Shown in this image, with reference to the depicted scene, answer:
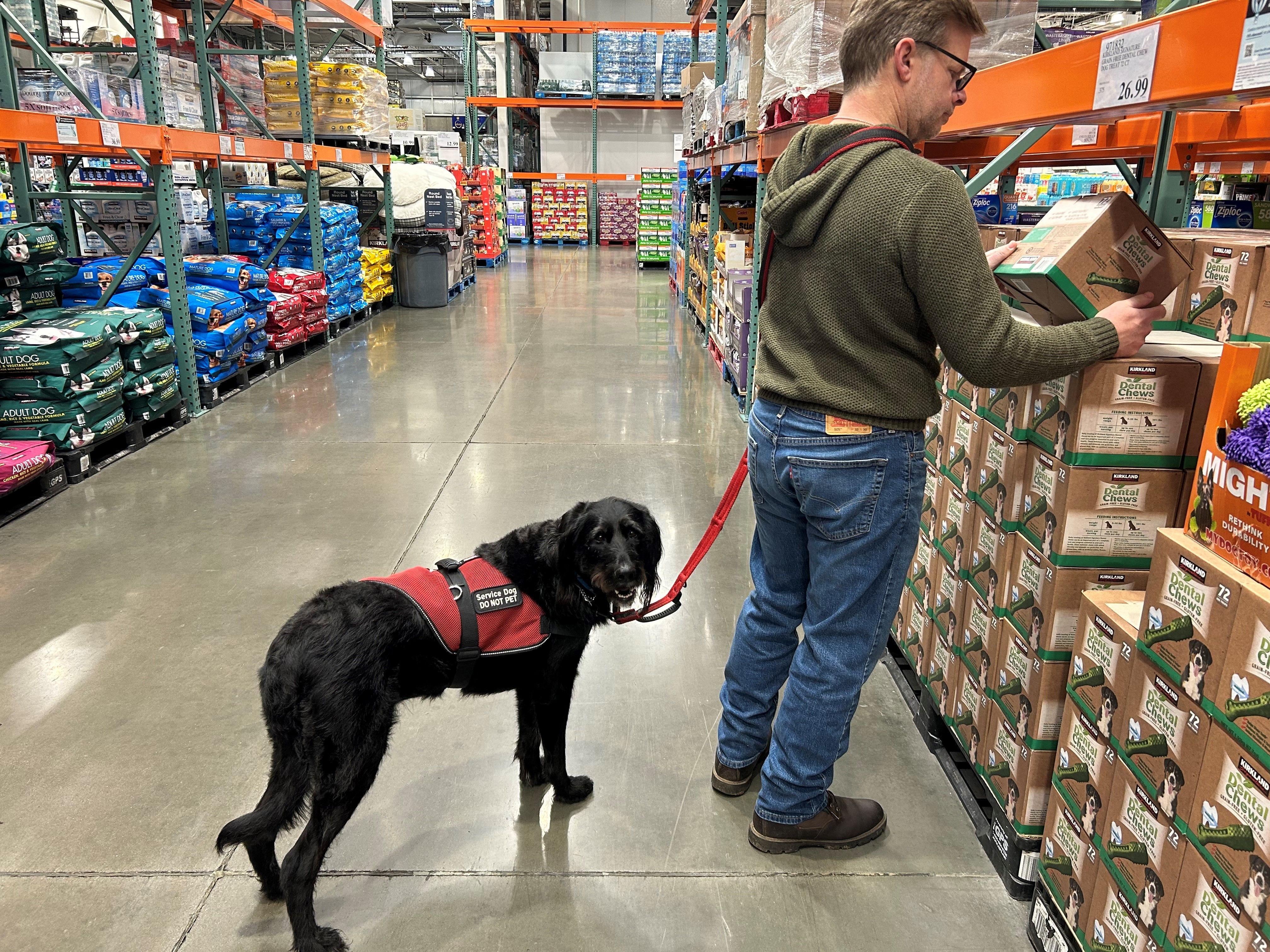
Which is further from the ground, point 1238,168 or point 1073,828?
point 1238,168

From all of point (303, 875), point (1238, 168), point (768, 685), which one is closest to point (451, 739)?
point (303, 875)

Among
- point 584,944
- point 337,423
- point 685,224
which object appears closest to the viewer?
point 584,944

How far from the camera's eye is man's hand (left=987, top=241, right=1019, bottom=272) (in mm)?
1820

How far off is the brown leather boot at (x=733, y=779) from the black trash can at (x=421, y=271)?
9.89 metres

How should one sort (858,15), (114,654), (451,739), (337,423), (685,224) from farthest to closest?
1. (685,224)
2. (337,423)
3. (114,654)
4. (451,739)
5. (858,15)

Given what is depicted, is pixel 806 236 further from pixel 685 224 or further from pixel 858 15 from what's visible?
pixel 685 224

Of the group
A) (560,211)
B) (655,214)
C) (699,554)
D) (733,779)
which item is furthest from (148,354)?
(560,211)

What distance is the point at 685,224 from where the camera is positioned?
11.1 meters

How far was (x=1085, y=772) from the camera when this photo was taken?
174cm

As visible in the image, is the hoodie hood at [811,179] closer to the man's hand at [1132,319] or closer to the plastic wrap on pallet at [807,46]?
the man's hand at [1132,319]

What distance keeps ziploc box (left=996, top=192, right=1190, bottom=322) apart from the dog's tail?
5.61 feet

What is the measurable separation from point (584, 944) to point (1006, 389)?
162cm

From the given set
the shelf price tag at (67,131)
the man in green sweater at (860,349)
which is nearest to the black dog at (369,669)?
the man in green sweater at (860,349)

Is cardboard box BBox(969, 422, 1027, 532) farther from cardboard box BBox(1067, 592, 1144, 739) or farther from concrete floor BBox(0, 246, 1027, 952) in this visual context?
concrete floor BBox(0, 246, 1027, 952)
